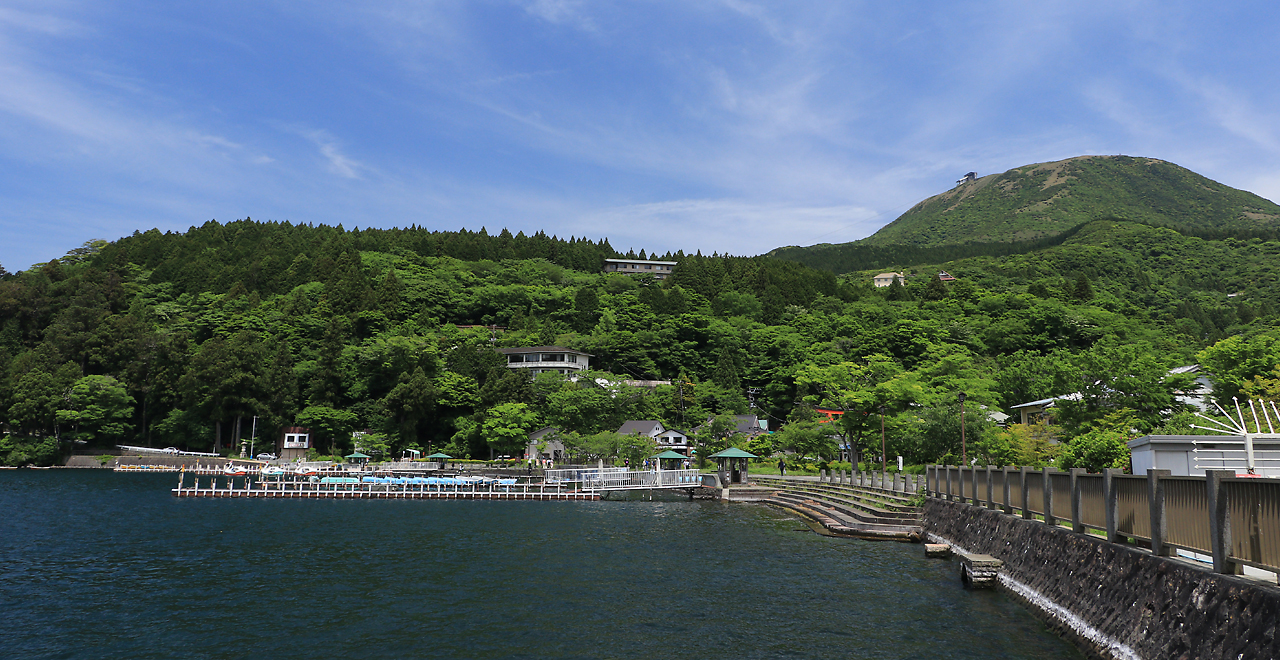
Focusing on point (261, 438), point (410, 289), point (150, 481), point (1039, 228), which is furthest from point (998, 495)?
point (1039, 228)

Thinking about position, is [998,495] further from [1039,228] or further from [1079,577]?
[1039,228]

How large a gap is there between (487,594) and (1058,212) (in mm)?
185520

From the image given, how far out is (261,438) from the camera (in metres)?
74.6

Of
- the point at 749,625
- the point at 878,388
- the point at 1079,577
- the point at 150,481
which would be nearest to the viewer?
the point at 1079,577

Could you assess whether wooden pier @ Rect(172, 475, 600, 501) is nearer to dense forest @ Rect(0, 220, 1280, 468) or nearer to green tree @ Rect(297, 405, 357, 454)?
dense forest @ Rect(0, 220, 1280, 468)

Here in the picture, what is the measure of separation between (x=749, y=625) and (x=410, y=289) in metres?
86.9

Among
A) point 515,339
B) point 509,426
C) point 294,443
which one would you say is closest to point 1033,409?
point 509,426

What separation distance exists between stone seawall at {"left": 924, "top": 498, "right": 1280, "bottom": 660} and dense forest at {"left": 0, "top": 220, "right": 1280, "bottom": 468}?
24.4 m

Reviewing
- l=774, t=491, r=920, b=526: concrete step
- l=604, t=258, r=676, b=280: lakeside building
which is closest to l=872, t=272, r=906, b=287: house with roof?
l=604, t=258, r=676, b=280: lakeside building

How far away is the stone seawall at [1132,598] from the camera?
6.34 metres

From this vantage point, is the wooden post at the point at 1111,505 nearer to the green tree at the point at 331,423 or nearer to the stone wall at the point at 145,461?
the green tree at the point at 331,423

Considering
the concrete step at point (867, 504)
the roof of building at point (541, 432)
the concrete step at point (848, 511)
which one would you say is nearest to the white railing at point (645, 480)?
the concrete step at point (848, 511)

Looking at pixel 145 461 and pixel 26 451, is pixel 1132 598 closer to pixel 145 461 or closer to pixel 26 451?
pixel 145 461

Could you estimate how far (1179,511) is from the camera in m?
8.13
